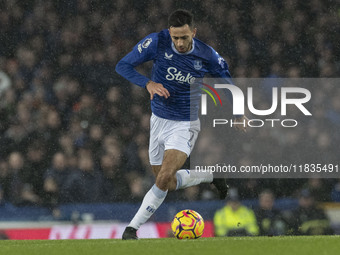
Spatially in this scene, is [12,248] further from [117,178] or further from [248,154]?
[248,154]

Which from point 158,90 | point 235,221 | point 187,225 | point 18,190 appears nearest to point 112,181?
point 18,190

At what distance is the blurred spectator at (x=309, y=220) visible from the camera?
9.69 m

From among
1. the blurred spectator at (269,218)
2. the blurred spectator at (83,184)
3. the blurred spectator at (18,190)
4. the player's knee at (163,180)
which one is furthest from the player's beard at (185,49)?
the blurred spectator at (18,190)

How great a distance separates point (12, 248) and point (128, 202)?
4057 millimetres

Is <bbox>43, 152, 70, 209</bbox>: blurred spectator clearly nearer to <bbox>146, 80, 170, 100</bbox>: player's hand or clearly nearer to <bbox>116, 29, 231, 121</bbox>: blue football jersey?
<bbox>116, 29, 231, 121</bbox>: blue football jersey

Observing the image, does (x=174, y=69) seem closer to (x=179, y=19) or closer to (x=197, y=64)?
(x=197, y=64)

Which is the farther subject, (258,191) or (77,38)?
(77,38)

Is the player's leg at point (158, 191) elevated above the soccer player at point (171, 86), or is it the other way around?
the soccer player at point (171, 86)

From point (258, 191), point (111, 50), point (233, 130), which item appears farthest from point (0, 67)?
point (258, 191)

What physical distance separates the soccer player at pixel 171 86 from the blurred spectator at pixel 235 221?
6.42 ft

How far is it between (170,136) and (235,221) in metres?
2.69

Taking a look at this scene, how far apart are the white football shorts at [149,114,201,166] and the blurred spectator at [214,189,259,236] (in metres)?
2.20

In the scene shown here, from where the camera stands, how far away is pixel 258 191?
10688mm

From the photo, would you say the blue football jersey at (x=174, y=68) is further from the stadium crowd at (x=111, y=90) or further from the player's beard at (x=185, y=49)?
the stadium crowd at (x=111, y=90)
